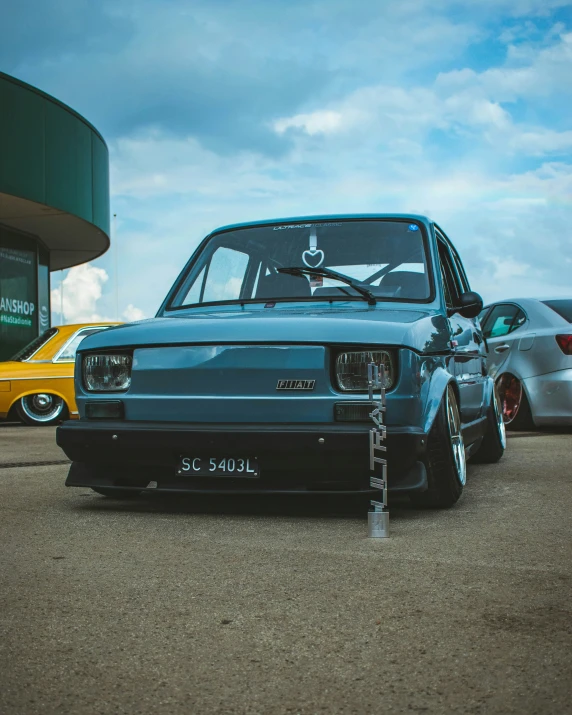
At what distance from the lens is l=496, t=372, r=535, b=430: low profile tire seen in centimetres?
998

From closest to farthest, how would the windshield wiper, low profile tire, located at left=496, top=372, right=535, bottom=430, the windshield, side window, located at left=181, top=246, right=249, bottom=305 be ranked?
1. the windshield wiper
2. the windshield
3. side window, located at left=181, top=246, right=249, bottom=305
4. low profile tire, located at left=496, top=372, right=535, bottom=430

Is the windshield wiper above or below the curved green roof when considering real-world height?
below

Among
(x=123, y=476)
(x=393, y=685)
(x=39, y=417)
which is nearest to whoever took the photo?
(x=393, y=685)

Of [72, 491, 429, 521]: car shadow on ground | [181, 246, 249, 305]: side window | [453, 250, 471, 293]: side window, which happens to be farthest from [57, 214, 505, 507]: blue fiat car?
[453, 250, 471, 293]: side window

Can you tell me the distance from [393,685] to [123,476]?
2829 millimetres

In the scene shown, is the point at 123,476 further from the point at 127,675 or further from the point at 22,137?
the point at 22,137

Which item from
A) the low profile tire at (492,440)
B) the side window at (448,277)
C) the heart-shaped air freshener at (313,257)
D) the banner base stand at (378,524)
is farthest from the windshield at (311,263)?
the low profile tire at (492,440)

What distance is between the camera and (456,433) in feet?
17.5

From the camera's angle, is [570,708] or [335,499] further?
[335,499]

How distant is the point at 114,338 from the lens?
4992mm

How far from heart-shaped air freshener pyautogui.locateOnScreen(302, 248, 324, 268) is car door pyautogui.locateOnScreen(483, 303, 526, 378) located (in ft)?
15.8

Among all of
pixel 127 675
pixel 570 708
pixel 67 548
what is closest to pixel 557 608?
pixel 570 708

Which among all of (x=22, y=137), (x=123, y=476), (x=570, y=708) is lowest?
(x=570, y=708)

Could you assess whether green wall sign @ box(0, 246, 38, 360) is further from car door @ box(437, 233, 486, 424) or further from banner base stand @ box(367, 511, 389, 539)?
banner base stand @ box(367, 511, 389, 539)
